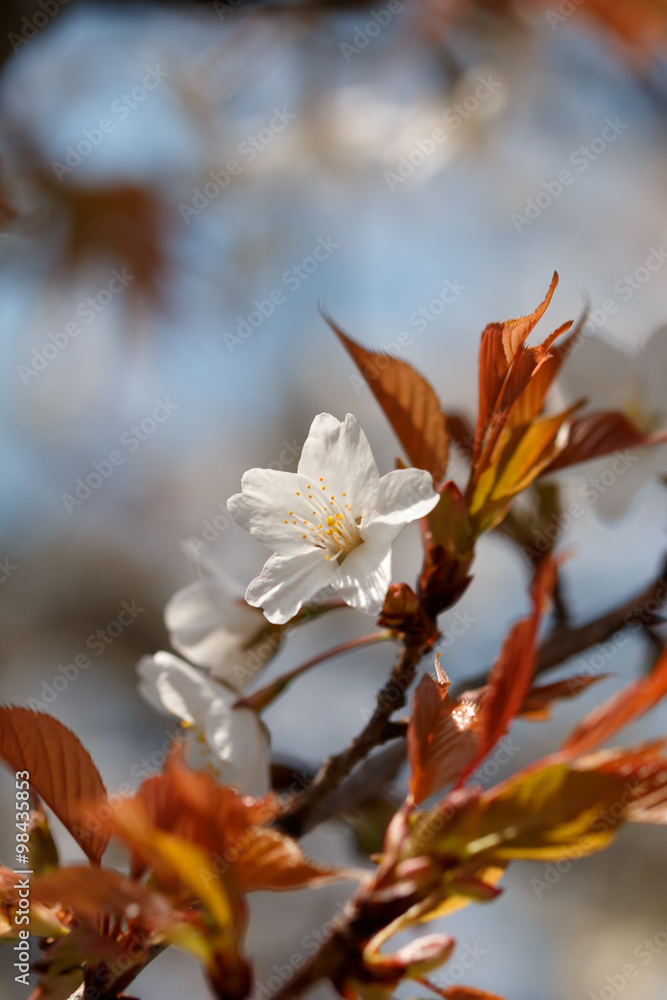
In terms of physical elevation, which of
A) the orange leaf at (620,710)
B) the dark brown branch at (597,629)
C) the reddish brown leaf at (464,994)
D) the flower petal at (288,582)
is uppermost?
the flower petal at (288,582)

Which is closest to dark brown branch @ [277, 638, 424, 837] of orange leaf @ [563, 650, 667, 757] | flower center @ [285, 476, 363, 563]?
flower center @ [285, 476, 363, 563]

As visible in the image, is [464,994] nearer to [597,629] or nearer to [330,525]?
[330,525]

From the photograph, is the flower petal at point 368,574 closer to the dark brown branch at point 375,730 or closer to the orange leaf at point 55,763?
the dark brown branch at point 375,730

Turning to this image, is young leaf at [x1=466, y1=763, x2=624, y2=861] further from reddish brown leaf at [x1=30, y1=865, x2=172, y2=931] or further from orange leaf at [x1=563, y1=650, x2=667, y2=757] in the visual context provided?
reddish brown leaf at [x1=30, y1=865, x2=172, y2=931]

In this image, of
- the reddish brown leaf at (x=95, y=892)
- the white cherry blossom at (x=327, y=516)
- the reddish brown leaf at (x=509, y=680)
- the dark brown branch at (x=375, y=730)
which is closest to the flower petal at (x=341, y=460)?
the white cherry blossom at (x=327, y=516)

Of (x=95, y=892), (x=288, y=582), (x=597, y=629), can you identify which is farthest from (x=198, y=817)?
(x=597, y=629)

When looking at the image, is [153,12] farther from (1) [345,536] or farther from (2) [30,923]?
(2) [30,923]

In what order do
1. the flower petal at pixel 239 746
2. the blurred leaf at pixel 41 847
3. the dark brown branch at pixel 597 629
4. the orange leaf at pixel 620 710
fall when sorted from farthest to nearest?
the dark brown branch at pixel 597 629
the flower petal at pixel 239 746
the blurred leaf at pixel 41 847
the orange leaf at pixel 620 710
